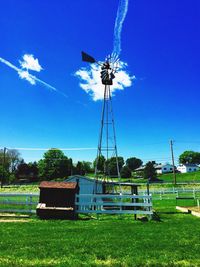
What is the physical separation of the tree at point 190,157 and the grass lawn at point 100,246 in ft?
617

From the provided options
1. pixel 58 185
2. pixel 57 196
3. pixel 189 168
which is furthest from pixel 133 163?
pixel 57 196

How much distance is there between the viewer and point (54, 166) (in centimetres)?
10681

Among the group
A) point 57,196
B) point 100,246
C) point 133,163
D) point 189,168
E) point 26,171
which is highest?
point 133,163

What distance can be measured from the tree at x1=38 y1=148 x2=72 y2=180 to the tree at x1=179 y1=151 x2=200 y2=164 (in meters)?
104

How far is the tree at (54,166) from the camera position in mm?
103438

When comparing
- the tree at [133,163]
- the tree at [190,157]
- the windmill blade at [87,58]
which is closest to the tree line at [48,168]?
the tree at [133,163]

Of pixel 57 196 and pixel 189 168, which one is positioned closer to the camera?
pixel 57 196

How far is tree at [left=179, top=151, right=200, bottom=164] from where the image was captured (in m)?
194

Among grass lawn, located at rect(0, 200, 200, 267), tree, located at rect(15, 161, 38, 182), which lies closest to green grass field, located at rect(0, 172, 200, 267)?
grass lawn, located at rect(0, 200, 200, 267)

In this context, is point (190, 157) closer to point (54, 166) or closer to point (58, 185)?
point (54, 166)

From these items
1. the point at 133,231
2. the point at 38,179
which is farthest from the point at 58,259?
the point at 38,179

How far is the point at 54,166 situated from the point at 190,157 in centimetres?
11152

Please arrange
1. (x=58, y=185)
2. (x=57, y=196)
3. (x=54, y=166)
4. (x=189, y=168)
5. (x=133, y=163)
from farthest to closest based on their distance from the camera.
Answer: (x=133, y=163) → (x=189, y=168) → (x=54, y=166) → (x=58, y=185) → (x=57, y=196)

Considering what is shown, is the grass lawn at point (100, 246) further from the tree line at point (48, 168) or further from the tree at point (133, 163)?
the tree at point (133, 163)
